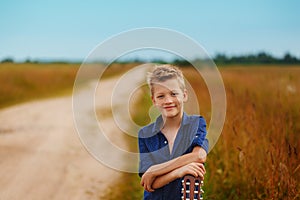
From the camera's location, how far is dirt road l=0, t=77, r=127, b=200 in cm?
530

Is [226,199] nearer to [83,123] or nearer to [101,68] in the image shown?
[83,123]

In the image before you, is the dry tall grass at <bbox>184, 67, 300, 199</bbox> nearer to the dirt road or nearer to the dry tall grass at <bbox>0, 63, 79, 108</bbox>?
the dirt road

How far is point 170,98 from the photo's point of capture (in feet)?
9.41

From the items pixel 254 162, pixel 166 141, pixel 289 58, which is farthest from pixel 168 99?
pixel 289 58

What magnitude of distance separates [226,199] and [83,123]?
5.72 ft

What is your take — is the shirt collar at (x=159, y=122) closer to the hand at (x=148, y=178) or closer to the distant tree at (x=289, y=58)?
the hand at (x=148, y=178)

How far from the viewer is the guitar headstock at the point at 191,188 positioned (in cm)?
283

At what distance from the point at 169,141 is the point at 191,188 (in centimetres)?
32

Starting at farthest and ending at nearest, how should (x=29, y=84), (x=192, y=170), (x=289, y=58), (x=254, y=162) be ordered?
(x=289, y=58) < (x=29, y=84) < (x=254, y=162) < (x=192, y=170)

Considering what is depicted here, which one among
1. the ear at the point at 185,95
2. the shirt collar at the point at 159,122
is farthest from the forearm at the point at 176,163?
the ear at the point at 185,95

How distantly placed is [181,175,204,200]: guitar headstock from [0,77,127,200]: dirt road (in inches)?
98.1

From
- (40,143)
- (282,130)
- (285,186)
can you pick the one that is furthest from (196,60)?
(40,143)

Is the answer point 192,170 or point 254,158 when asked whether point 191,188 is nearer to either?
point 192,170

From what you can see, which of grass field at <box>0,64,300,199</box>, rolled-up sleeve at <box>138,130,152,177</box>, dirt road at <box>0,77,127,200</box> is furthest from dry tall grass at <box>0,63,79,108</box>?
rolled-up sleeve at <box>138,130,152,177</box>
